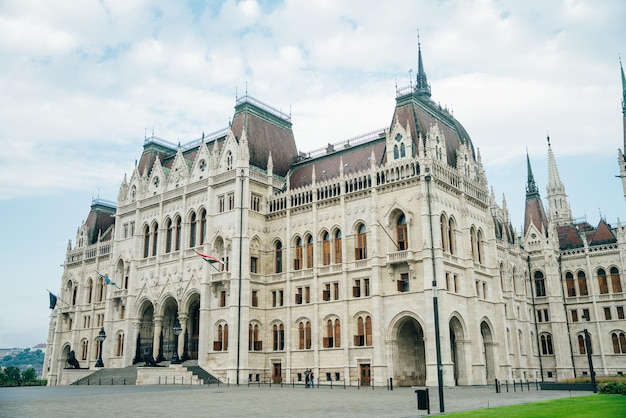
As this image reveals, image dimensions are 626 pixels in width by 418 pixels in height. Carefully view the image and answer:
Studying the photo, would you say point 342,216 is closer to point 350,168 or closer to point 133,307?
point 350,168

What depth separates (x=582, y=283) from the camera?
70875mm

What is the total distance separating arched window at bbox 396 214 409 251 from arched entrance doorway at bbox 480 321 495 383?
11.4 meters

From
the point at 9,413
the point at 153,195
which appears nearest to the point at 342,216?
the point at 153,195

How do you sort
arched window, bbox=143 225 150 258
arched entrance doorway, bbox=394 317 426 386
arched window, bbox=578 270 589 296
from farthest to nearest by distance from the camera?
arched window, bbox=578 270 589 296
arched window, bbox=143 225 150 258
arched entrance doorway, bbox=394 317 426 386

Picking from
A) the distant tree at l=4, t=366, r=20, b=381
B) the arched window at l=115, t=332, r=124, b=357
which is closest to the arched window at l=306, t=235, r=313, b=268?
the arched window at l=115, t=332, r=124, b=357

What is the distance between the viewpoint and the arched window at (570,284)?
71.3 meters

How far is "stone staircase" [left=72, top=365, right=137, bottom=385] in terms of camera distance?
52250mm

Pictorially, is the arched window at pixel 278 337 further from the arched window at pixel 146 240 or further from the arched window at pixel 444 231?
the arched window at pixel 146 240

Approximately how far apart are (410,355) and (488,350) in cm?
A: 870

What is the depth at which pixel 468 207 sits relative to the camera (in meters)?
52.5

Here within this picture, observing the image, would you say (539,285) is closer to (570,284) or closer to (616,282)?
(570,284)

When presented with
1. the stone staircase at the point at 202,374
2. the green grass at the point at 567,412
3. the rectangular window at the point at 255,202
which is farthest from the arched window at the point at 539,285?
the green grass at the point at 567,412

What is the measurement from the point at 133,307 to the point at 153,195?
1275cm

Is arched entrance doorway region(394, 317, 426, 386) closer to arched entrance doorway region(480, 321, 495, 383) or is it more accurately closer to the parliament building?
the parliament building
